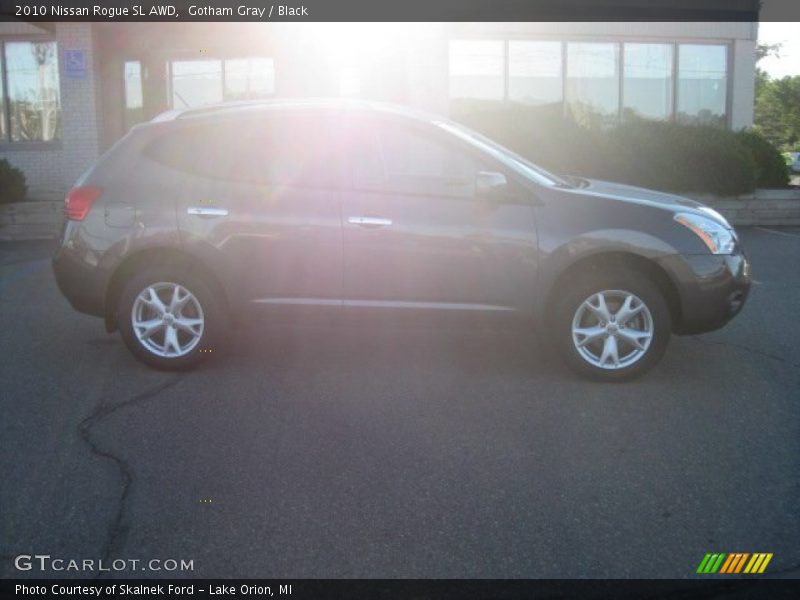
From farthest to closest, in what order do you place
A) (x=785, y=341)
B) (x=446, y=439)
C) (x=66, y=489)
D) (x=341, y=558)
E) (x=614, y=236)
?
1. (x=785, y=341)
2. (x=614, y=236)
3. (x=446, y=439)
4. (x=66, y=489)
5. (x=341, y=558)

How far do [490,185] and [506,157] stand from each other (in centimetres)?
45

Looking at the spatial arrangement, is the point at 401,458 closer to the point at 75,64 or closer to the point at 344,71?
the point at 344,71

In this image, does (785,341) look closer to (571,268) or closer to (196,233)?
(571,268)

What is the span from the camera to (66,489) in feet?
14.0

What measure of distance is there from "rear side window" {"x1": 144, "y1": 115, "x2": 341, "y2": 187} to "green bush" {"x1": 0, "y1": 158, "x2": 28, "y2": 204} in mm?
9106

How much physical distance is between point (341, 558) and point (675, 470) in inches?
71.0

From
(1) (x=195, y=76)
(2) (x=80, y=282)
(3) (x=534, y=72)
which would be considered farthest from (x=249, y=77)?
(2) (x=80, y=282)

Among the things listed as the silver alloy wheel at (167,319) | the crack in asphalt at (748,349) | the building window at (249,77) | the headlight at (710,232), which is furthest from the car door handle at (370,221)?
the building window at (249,77)

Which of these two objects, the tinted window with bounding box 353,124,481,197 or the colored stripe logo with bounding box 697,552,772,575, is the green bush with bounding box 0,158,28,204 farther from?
the colored stripe logo with bounding box 697,552,772,575

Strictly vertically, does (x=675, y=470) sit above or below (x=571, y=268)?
below

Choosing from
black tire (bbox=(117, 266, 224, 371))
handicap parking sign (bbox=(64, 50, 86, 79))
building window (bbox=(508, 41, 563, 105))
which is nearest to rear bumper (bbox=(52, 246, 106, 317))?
black tire (bbox=(117, 266, 224, 371))

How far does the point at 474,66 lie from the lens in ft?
59.3

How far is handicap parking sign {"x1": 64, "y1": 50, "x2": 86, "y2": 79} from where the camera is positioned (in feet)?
51.2

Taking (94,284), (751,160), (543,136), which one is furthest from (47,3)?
(751,160)
